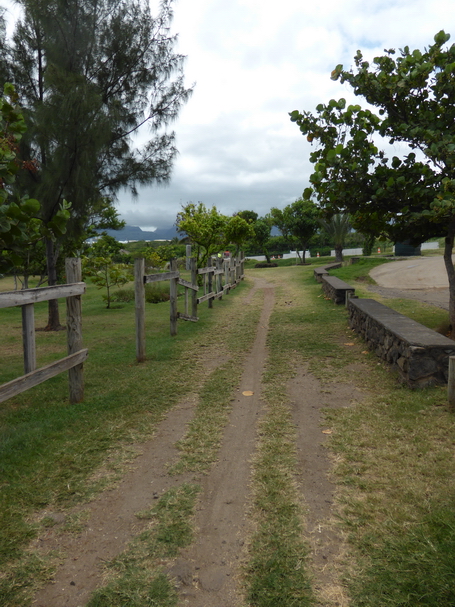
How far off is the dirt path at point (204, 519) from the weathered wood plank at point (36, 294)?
6.01 feet

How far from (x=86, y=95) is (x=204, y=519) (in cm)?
951

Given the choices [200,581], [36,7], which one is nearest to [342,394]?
[200,581]

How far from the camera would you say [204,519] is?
123 inches

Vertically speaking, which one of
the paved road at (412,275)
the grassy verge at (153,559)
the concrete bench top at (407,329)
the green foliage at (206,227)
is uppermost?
the green foliage at (206,227)

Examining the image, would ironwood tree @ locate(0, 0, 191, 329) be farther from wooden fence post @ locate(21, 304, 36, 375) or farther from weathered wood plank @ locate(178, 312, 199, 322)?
wooden fence post @ locate(21, 304, 36, 375)

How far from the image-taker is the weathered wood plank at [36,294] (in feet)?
13.1

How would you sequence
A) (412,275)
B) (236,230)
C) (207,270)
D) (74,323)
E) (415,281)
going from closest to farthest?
(74,323) < (207,270) < (415,281) < (412,275) < (236,230)

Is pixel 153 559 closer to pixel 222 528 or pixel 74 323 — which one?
pixel 222 528

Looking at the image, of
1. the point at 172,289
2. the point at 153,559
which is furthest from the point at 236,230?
the point at 153,559

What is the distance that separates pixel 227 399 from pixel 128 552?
2.93m

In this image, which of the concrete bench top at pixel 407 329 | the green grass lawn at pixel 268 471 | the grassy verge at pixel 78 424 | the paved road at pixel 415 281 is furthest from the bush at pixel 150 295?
the concrete bench top at pixel 407 329

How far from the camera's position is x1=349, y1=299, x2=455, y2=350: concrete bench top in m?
5.49

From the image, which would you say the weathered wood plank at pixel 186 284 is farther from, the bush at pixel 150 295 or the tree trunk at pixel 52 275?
the bush at pixel 150 295

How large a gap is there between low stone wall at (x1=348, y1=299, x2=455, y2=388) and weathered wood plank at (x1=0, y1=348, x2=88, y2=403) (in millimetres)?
4056
